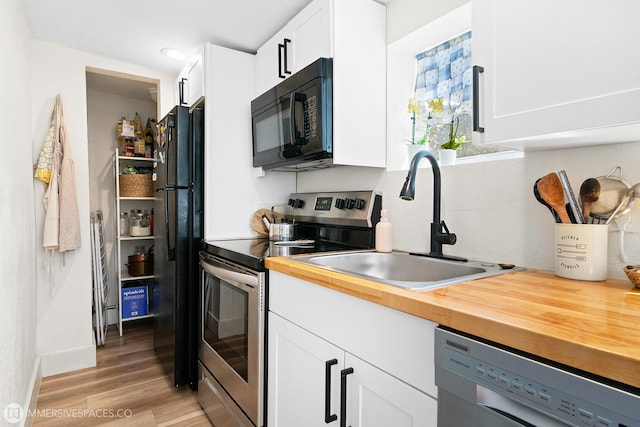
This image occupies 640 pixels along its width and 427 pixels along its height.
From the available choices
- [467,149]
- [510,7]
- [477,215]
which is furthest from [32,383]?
[510,7]

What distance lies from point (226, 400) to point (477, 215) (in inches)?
56.8

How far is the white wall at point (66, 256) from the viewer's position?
7.98 feet

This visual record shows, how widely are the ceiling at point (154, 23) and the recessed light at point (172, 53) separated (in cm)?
5

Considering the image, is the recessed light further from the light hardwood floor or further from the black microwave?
the light hardwood floor

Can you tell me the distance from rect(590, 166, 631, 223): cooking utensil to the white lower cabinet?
701 mm

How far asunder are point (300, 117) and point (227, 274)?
2.74 ft

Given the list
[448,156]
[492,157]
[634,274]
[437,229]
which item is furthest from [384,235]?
[634,274]

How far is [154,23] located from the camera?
2.12 m

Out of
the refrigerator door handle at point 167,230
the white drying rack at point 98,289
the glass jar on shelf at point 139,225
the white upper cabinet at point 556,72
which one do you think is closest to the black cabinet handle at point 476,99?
the white upper cabinet at point 556,72

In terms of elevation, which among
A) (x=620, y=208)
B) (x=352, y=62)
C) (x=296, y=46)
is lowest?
(x=620, y=208)

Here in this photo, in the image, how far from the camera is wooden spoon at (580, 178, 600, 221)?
3.51ft

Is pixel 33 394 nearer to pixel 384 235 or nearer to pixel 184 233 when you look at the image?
pixel 184 233

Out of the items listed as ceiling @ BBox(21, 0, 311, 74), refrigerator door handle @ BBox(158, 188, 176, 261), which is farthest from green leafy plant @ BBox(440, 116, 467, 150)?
refrigerator door handle @ BBox(158, 188, 176, 261)

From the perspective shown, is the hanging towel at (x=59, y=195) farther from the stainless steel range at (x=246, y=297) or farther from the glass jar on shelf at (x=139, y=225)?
the stainless steel range at (x=246, y=297)
